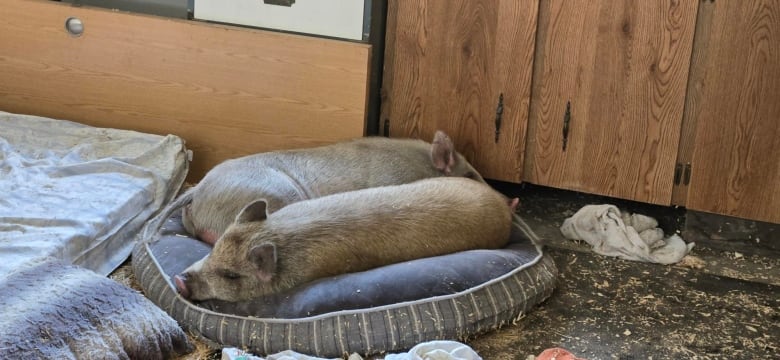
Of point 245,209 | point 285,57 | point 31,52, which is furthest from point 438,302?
point 31,52

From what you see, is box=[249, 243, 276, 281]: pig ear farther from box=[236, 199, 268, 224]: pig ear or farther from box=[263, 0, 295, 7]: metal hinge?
box=[263, 0, 295, 7]: metal hinge

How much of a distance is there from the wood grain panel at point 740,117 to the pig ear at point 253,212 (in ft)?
6.40

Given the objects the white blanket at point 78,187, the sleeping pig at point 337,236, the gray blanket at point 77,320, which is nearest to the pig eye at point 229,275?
the sleeping pig at point 337,236

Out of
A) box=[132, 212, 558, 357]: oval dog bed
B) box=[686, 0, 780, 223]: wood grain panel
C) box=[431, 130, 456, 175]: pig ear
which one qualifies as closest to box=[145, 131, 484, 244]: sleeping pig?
box=[431, 130, 456, 175]: pig ear

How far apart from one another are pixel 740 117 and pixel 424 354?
74.8 inches

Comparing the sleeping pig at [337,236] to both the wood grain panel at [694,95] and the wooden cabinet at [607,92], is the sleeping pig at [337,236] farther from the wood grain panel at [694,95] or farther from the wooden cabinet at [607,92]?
the wood grain panel at [694,95]

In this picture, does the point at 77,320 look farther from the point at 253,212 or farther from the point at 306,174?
the point at 306,174

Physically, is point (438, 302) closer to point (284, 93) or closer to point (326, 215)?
point (326, 215)

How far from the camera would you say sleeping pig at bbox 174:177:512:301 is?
3.38 meters

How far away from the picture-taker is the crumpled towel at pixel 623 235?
4.27 meters

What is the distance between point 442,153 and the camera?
14.0 feet

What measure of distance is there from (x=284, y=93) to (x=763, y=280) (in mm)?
2210

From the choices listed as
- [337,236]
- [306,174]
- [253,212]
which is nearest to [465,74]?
[306,174]

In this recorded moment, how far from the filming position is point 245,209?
3453 millimetres
